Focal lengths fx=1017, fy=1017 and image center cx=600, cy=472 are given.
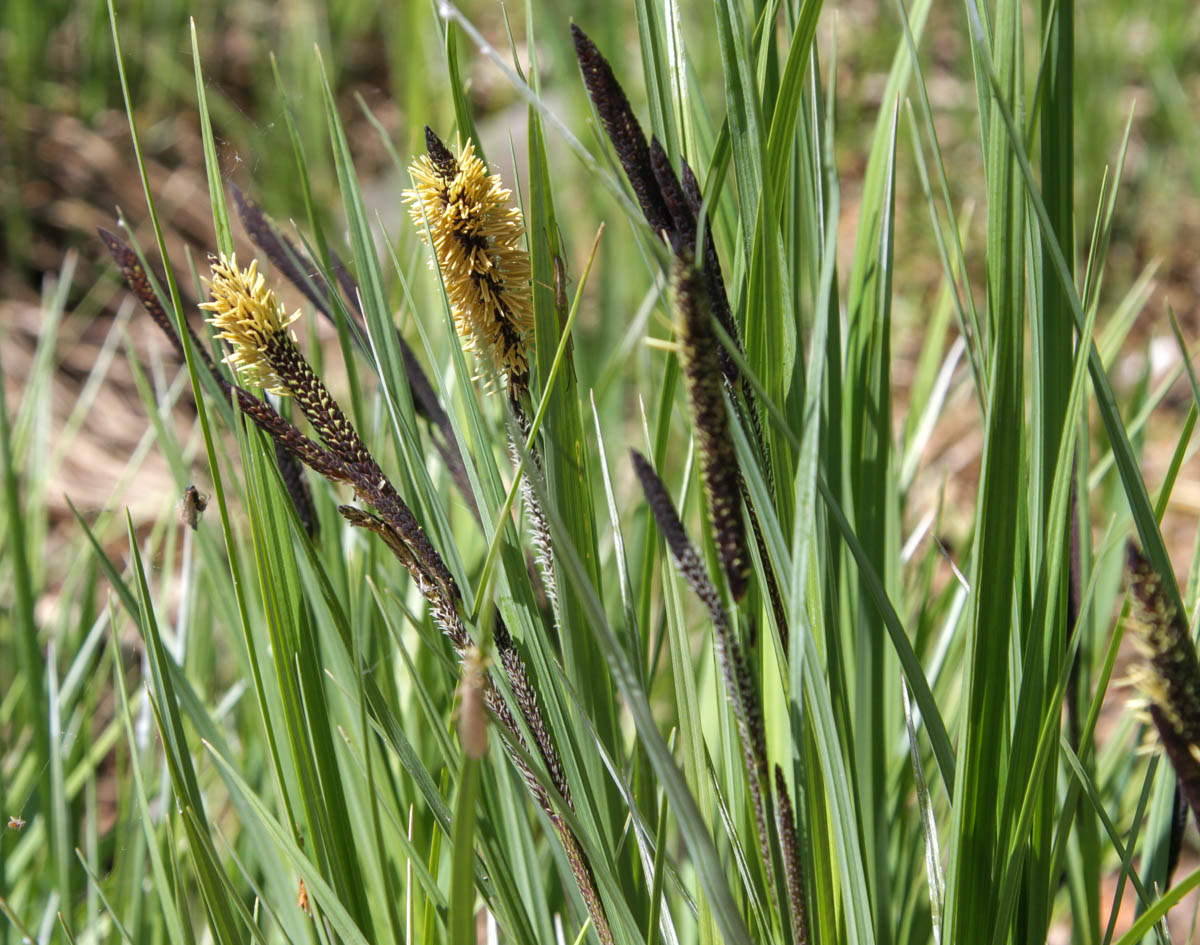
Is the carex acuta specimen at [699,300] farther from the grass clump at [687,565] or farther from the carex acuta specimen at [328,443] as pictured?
the carex acuta specimen at [328,443]

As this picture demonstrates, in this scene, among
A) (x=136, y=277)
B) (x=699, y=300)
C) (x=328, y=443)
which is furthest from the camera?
(x=136, y=277)

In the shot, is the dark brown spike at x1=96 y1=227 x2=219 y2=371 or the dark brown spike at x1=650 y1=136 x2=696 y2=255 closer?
the dark brown spike at x1=650 y1=136 x2=696 y2=255

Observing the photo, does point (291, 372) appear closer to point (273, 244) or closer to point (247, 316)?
point (247, 316)

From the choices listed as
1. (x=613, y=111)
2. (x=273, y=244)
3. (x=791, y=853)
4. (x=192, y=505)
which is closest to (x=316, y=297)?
(x=273, y=244)

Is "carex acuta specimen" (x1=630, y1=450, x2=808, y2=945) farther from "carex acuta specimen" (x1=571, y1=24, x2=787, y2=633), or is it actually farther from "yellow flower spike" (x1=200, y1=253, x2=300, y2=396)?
"yellow flower spike" (x1=200, y1=253, x2=300, y2=396)

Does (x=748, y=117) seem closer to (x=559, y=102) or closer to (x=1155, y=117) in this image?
(x=559, y=102)

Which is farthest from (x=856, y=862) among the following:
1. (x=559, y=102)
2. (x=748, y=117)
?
(x=559, y=102)

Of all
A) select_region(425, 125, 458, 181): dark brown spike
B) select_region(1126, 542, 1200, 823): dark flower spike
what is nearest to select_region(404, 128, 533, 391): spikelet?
select_region(425, 125, 458, 181): dark brown spike
